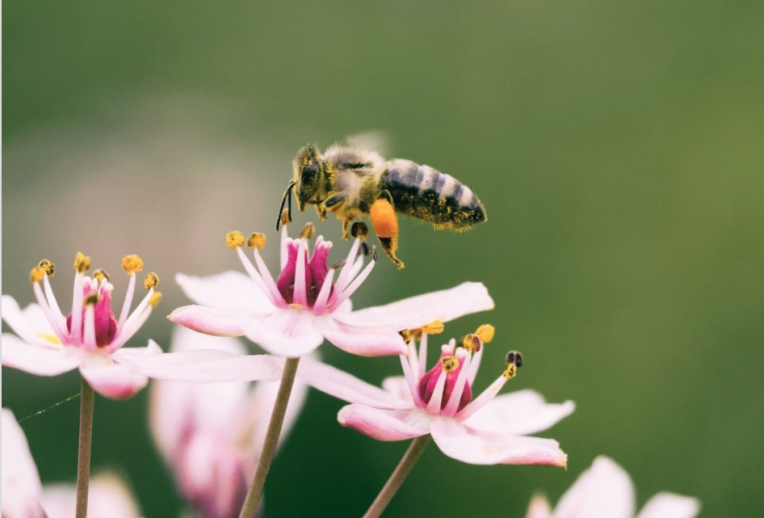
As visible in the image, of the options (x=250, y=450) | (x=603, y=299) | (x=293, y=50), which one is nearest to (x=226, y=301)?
(x=250, y=450)

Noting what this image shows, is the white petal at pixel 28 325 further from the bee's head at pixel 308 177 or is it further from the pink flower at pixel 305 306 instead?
the bee's head at pixel 308 177

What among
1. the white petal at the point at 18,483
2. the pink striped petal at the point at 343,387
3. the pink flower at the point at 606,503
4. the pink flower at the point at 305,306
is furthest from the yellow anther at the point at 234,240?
the pink flower at the point at 606,503

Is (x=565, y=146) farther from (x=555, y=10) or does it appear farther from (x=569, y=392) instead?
(x=569, y=392)

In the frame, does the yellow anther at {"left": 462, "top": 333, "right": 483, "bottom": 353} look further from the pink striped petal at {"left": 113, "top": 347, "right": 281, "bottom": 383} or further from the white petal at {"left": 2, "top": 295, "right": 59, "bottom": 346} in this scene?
the white petal at {"left": 2, "top": 295, "right": 59, "bottom": 346}

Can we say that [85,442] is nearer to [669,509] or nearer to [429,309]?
[429,309]

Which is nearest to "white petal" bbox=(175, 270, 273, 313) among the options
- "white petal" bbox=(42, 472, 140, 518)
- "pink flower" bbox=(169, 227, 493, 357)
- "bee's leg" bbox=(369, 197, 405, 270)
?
"pink flower" bbox=(169, 227, 493, 357)

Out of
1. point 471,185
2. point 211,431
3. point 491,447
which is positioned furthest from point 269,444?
point 471,185
